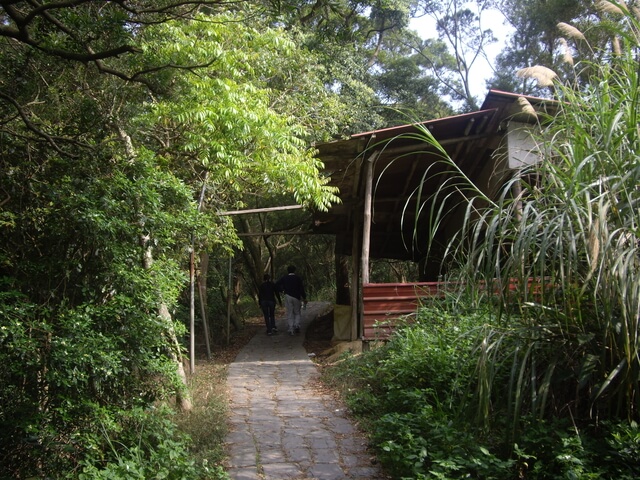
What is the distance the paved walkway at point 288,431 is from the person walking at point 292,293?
394 centimetres

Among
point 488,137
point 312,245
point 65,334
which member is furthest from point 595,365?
point 312,245

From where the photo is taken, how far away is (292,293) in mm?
→ 14383

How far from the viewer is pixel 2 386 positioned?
4402 millimetres

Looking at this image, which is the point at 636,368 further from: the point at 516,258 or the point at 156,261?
the point at 156,261

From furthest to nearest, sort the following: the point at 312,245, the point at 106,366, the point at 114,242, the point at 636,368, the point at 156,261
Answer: the point at 312,245 → the point at 156,261 → the point at 114,242 → the point at 106,366 → the point at 636,368

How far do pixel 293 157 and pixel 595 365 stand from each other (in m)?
6.36

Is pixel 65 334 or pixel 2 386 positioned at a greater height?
pixel 65 334

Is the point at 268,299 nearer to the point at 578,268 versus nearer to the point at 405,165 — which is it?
the point at 405,165

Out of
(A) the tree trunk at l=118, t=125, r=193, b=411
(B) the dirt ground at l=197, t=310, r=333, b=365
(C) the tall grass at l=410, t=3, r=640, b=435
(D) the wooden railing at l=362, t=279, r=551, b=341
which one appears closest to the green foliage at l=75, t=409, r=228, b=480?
(A) the tree trunk at l=118, t=125, r=193, b=411

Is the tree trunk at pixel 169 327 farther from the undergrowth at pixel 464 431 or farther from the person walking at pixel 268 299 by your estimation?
the person walking at pixel 268 299

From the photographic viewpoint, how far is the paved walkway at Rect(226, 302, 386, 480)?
5.18m

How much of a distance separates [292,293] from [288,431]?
26.4ft

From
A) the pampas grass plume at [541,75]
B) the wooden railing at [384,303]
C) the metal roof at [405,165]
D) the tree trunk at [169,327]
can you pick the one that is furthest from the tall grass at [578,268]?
the wooden railing at [384,303]

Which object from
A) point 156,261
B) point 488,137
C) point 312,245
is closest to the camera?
point 156,261
